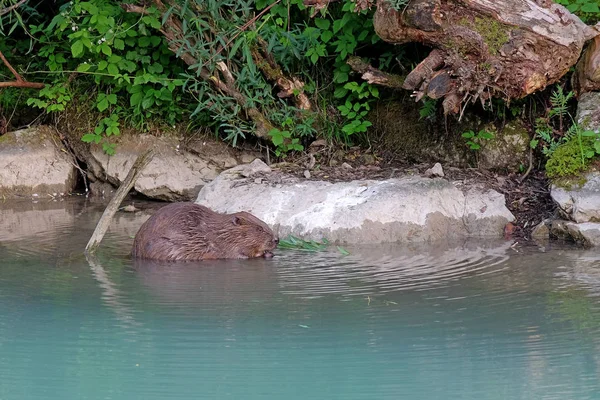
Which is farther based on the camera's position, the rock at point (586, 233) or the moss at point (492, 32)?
the moss at point (492, 32)

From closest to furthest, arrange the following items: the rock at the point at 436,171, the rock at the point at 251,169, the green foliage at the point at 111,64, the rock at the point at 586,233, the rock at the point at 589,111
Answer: the rock at the point at 586,233, the rock at the point at 589,111, the rock at the point at 436,171, the rock at the point at 251,169, the green foliage at the point at 111,64

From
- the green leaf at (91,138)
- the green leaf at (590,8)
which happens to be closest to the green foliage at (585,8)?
the green leaf at (590,8)

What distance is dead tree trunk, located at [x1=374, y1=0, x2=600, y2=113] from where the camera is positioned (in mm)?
7328

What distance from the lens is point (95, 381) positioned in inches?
163

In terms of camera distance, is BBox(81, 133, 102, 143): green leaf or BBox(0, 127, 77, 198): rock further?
BBox(0, 127, 77, 198): rock

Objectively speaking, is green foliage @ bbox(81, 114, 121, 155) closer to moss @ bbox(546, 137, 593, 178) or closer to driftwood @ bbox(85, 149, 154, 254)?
driftwood @ bbox(85, 149, 154, 254)

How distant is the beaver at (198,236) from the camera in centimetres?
678

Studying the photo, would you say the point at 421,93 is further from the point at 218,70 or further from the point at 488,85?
the point at 218,70

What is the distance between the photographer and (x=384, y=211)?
7.35 m

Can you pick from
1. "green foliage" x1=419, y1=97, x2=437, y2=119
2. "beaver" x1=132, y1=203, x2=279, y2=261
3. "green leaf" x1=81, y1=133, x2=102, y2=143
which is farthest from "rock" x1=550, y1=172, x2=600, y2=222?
"green leaf" x1=81, y1=133, x2=102, y2=143

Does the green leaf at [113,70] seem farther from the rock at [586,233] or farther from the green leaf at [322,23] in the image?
the rock at [586,233]

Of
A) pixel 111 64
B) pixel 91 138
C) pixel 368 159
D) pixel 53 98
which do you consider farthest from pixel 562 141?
pixel 53 98

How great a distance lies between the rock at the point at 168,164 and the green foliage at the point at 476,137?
7.81 ft

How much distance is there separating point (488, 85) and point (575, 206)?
1.14 m
